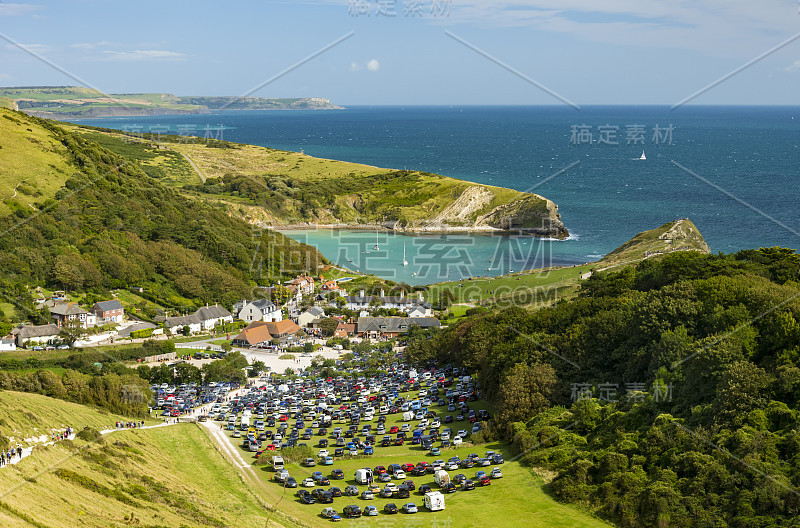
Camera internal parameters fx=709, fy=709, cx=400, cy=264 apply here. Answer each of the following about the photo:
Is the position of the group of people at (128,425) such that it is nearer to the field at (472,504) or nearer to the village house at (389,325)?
the field at (472,504)

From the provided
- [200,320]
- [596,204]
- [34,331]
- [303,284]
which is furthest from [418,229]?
[34,331]

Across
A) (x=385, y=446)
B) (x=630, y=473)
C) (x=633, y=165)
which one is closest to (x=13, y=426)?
(x=385, y=446)

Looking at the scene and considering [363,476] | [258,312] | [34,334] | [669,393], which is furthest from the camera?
[258,312]

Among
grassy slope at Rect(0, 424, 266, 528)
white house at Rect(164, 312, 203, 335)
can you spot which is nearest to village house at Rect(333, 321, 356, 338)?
white house at Rect(164, 312, 203, 335)

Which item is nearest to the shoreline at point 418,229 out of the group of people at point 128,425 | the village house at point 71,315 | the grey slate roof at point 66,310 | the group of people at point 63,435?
the village house at point 71,315

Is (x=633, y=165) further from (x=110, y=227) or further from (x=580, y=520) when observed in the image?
(x=580, y=520)

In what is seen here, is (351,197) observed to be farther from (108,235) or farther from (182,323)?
(182,323)

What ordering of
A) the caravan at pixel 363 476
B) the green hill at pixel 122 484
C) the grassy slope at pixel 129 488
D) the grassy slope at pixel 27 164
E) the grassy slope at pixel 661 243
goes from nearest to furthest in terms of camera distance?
the grassy slope at pixel 129 488
the green hill at pixel 122 484
the caravan at pixel 363 476
the grassy slope at pixel 27 164
the grassy slope at pixel 661 243
